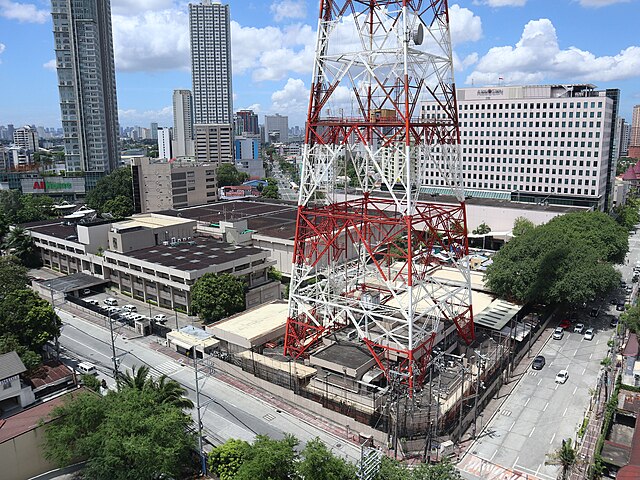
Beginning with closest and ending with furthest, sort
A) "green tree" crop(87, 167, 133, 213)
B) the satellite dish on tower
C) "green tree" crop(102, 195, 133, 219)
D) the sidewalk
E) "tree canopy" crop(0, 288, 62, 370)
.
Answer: the sidewalk
the satellite dish on tower
"tree canopy" crop(0, 288, 62, 370)
"green tree" crop(102, 195, 133, 219)
"green tree" crop(87, 167, 133, 213)

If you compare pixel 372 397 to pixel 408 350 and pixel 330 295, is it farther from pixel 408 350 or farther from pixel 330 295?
pixel 330 295

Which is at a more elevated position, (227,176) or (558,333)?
(227,176)

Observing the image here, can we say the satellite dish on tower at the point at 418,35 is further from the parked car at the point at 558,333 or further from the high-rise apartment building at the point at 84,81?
the high-rise apartment building at the point at 84,81

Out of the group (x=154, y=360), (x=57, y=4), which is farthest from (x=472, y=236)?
(x=57, y=4)

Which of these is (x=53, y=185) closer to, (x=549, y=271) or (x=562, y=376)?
(x=549, y=271)

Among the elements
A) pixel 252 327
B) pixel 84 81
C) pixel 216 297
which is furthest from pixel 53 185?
pixel 252 327

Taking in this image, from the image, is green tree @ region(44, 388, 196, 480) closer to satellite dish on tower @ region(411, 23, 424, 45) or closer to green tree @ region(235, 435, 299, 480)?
green tree @ region(235, 435, 299, 480)

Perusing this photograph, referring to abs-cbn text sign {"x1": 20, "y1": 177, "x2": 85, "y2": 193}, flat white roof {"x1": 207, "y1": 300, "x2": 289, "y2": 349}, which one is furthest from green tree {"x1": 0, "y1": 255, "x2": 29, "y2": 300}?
abs-cbn text sign {"x1": 20, "y1": 177, "x2": 85, "y2": 193}
